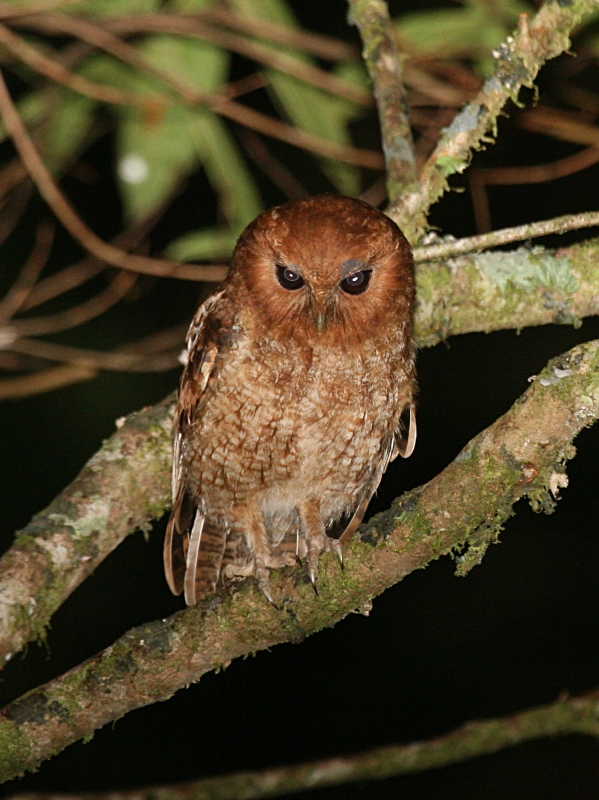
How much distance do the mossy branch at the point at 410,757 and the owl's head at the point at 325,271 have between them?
1.30m

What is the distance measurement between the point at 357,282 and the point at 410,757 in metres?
1.49

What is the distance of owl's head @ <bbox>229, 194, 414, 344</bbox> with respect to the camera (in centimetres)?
299

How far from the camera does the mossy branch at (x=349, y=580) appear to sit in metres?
2.17

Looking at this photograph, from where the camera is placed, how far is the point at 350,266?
3.02m

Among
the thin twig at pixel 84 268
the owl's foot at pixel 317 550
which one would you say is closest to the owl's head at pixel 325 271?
the owl's foot at pixel 317 550

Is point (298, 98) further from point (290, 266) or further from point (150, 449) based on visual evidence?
point (150, 449)

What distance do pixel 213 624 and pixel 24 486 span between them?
128 inches

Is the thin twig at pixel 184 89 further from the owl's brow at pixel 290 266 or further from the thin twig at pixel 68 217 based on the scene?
the owl's brow at pixel 290 266

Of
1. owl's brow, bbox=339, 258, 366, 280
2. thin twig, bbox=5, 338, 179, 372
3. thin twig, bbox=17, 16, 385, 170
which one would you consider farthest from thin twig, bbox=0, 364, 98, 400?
owl's brow, bbox=339, 258, 366, 280

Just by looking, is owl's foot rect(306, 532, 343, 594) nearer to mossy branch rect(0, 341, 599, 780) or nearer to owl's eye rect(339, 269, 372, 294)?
mossy branch rect(0, 341, 599, 780)

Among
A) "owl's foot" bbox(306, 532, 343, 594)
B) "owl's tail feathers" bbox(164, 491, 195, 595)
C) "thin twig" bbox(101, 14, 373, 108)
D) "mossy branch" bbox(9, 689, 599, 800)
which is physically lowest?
"mossy branch" bbox(9, 689, 599, 800)

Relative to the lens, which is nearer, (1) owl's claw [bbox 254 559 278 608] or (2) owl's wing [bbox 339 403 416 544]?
Answer: (1) owl's claw [bbox 254 559 278 608]

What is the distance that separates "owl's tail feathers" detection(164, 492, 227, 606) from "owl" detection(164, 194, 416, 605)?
0.40 feet

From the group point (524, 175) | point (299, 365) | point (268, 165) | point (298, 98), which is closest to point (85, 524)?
point (299, 365)
